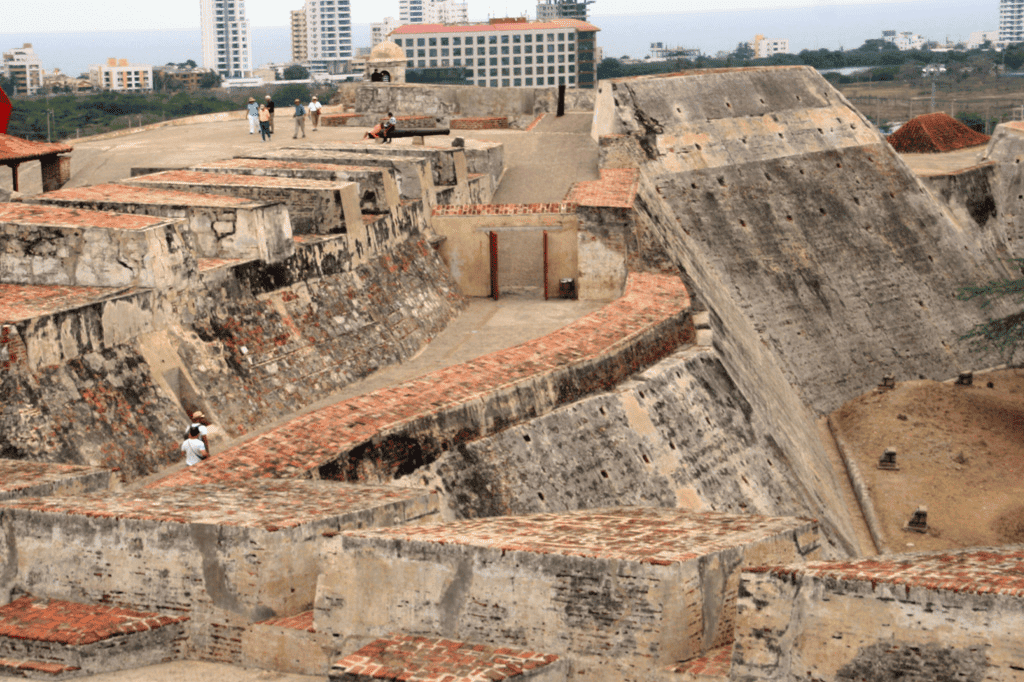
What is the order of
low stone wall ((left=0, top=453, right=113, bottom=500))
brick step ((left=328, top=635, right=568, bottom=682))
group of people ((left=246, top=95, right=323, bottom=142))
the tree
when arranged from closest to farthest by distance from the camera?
1. brick step ((left=328, top=635, right=568, bottom=682))
2. low stone wall ((left=0, top=453, right=113, bottom=500))
3. the tree
4. group of people ((left=246, top=95, right=323, bottom=142))

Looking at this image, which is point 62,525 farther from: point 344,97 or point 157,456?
point 344,97

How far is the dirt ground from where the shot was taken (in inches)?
877

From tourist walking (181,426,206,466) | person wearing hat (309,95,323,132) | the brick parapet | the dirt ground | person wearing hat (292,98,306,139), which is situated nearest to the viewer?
the brick parapet

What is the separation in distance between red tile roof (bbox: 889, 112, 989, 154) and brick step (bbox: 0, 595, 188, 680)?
4136 cm

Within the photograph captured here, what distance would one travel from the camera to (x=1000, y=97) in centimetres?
11562

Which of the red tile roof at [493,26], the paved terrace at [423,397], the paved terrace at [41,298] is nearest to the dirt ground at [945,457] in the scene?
the paved terrace at [423,397]

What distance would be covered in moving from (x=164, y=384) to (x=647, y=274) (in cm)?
1044

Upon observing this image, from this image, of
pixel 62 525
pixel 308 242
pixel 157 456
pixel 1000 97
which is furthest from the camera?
pixel 1000 97

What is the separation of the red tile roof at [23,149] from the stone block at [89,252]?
769cm

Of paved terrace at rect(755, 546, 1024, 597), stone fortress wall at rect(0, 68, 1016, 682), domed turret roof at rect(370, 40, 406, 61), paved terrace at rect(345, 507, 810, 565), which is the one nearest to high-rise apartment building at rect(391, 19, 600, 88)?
domed turret roof at rect(370, 40, 406, 61)

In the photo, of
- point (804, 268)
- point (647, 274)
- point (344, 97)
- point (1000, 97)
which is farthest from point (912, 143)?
point (1000, 97)

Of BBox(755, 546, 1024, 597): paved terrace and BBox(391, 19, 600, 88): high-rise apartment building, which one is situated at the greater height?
BBox(391, 19, 600, 88): high-rise apartment building

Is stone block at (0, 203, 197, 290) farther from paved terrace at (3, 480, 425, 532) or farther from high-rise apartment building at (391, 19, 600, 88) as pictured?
high-rise apartment building at (391, 19, 600, 88)

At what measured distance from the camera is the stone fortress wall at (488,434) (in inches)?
374
